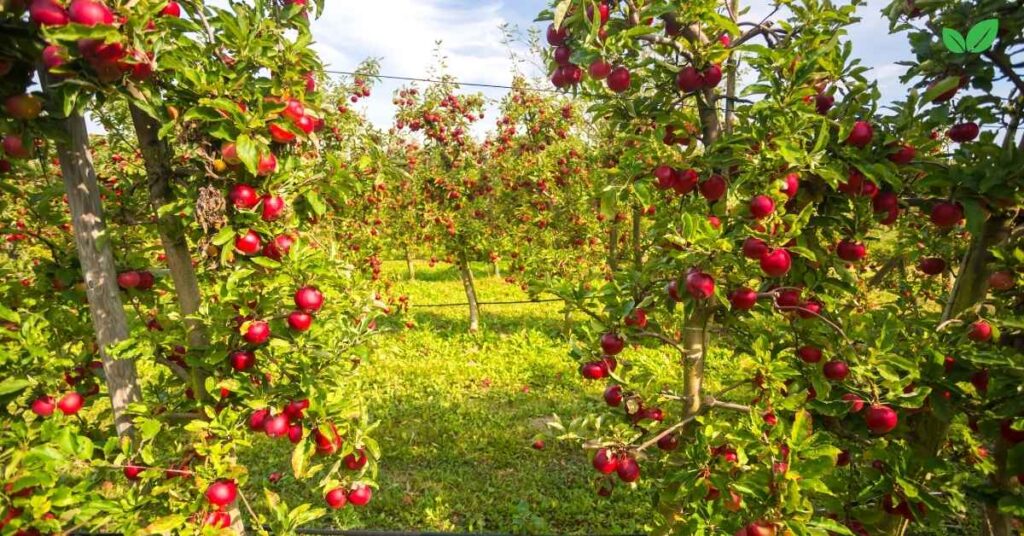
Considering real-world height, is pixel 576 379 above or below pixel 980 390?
below

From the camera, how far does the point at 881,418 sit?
198 centimetres

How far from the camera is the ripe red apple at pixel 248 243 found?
2027 millimetres

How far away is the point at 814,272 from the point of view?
223 cm

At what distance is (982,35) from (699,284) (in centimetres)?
138

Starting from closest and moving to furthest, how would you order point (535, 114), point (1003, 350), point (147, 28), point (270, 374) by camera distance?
1. point (147, 28)
2. point (1003, 350)
3. point (270, 374)
4. point (535, 114)

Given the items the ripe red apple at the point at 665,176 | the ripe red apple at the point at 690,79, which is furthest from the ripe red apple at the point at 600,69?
the ripe red apple at the point at 665,176

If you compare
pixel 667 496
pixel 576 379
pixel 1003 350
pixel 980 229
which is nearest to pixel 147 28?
pixel 667 496

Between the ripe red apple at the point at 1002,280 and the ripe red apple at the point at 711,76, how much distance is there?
134cm

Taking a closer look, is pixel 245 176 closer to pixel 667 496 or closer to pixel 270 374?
pixel 270 374

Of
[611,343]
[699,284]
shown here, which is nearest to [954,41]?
[699,284]

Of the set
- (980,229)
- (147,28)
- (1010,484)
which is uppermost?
(147,28)

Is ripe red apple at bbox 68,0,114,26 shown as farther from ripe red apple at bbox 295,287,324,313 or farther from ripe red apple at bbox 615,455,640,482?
ripe red apple at bbox 615,455,640,482

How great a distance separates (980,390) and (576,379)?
5.00 meters

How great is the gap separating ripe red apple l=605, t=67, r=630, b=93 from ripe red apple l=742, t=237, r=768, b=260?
0.78 m
